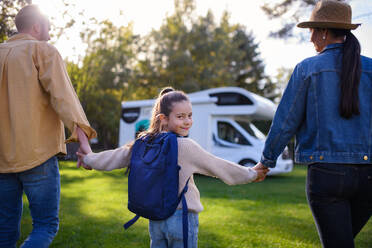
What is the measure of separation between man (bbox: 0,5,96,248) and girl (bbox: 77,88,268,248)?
0.25 m

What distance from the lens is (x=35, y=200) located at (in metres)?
2.33

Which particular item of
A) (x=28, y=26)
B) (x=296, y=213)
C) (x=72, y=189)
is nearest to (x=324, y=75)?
(x=28, y=26)

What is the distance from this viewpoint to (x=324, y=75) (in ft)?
6.66

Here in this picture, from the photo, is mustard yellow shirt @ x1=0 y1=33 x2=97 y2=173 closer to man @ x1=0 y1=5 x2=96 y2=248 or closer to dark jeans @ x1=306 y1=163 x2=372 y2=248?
man @ x1=0 y1=5 x2=96 y2=248

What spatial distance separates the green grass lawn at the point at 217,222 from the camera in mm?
4344

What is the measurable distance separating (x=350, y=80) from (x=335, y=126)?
26cm

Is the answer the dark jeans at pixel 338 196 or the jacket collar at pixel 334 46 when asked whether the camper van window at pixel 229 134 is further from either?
the dark jeans at pixel 338 196

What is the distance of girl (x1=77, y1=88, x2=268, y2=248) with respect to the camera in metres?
2.18

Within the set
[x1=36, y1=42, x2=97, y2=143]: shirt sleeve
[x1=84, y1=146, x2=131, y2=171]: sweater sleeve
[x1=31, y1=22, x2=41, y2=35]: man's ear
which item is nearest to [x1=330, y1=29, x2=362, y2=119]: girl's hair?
[x1=84, y1=146, x2=131, y2=171]: sweater sleeve

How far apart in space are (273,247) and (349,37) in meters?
2.81

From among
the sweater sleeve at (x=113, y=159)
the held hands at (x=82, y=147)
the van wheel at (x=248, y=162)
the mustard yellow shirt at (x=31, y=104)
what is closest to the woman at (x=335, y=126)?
the sweater sleeve at (x=113, y=159)

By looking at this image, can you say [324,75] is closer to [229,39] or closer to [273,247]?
[273,247]

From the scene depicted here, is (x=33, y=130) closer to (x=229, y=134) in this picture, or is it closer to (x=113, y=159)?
(x=113, y=159)

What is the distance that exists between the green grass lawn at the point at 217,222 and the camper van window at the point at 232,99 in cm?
448
